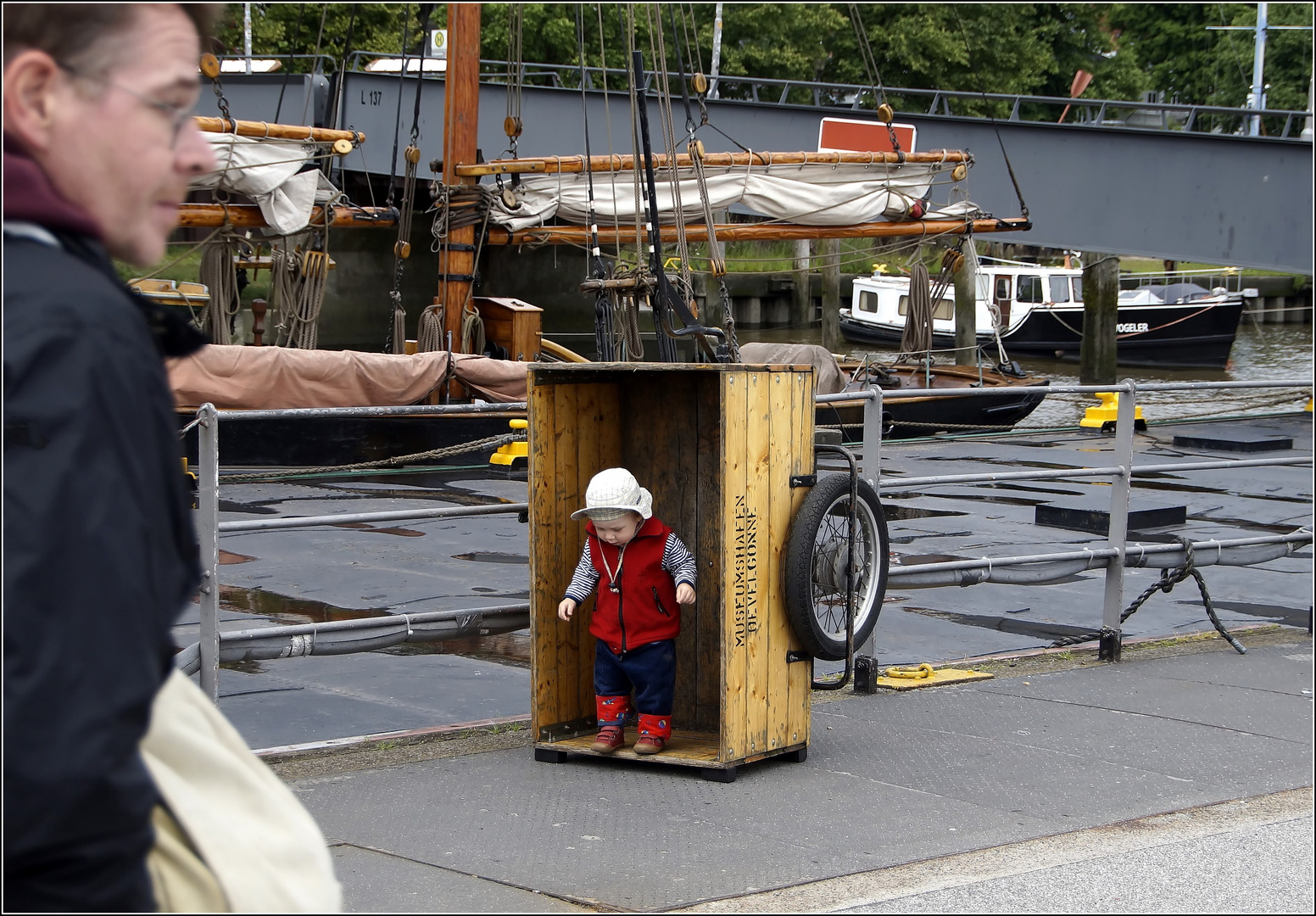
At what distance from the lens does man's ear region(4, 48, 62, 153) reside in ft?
4.90

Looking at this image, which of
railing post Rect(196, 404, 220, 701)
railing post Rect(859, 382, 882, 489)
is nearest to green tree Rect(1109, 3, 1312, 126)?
railing post Rect(859, 382, 882, 489)

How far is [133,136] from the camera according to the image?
1567mm

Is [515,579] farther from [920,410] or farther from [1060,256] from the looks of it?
[1060,256]

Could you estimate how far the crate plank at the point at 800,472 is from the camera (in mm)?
5754

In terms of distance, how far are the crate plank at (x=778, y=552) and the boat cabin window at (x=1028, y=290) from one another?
39.0 meters

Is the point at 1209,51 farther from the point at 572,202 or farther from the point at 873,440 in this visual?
the point at 873,440

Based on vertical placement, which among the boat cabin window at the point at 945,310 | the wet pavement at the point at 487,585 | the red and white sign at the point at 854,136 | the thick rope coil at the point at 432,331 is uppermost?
the red and white sign at the point at 854,136

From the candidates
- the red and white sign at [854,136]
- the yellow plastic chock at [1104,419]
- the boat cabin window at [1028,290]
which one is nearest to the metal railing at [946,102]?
the red and white sign at [854,136]

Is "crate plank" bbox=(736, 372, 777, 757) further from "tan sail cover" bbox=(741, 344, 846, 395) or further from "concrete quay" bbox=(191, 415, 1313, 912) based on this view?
"tan sail cover" bbox=(741, 344, 846, 395)

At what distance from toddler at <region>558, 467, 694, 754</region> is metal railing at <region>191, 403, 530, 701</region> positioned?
57 centimetres

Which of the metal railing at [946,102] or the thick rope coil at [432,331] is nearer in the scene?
the thick rope coil at [432,331]

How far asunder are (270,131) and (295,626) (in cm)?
1358

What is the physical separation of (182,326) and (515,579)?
30.5ft

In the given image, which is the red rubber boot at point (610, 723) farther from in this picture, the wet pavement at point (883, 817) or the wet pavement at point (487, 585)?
the wet pavement at point (487, 585)
